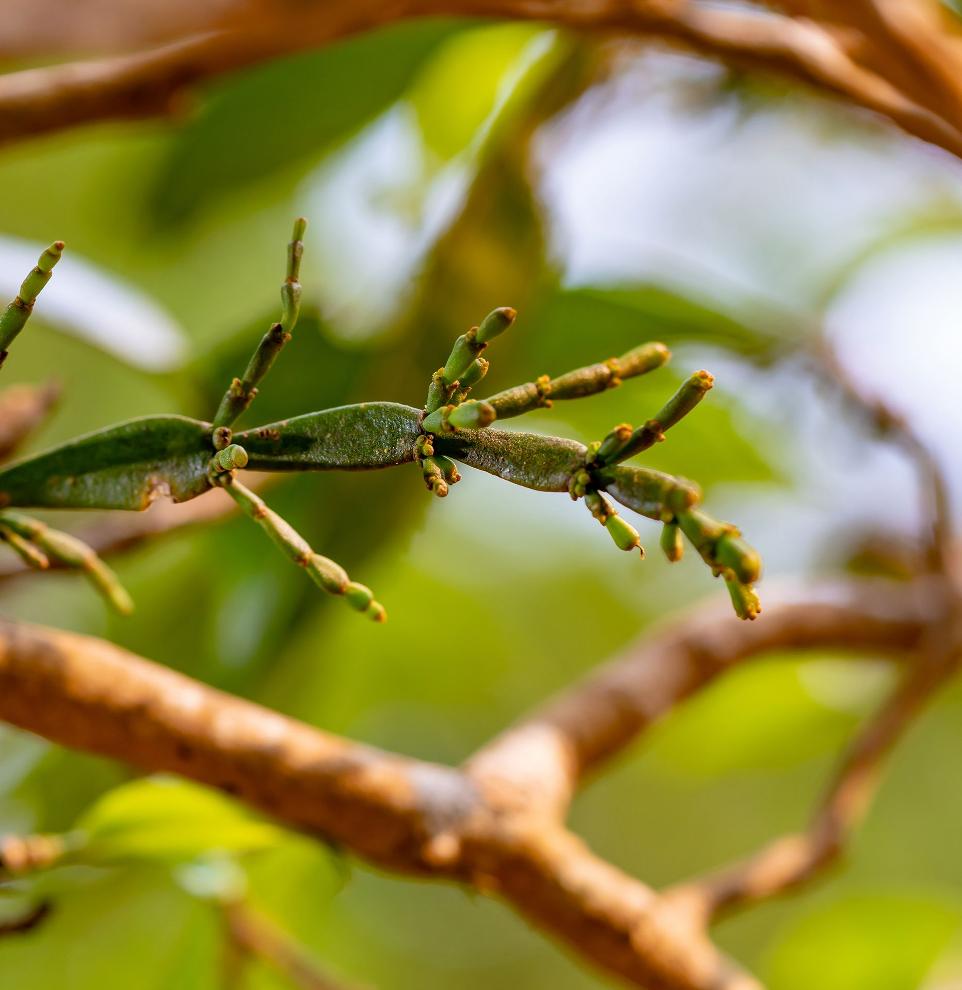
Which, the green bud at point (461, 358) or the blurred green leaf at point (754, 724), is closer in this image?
the green bud at point (461, 358)

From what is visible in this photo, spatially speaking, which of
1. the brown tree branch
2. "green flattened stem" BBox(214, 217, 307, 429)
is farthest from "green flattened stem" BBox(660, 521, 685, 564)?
the brown tree branch

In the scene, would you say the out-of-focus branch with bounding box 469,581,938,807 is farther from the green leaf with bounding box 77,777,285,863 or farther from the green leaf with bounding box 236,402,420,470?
the green leaf with bounding box 236,402,420,470

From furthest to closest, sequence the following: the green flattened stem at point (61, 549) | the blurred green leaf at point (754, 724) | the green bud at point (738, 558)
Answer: the blurred green leaf at point (754, 724), the green flattened stem at point (61, 549), the green bud at point (738, 558)

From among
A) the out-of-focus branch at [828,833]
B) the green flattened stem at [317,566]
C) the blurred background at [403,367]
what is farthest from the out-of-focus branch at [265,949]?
the green flattened stem at [317,566]

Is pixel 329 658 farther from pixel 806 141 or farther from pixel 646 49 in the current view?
pixel 806 141

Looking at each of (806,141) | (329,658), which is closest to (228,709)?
(329,658)

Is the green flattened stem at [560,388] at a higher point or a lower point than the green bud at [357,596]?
higher

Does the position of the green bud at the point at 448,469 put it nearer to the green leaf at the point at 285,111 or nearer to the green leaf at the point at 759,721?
the green leaf at the point at 285,111
